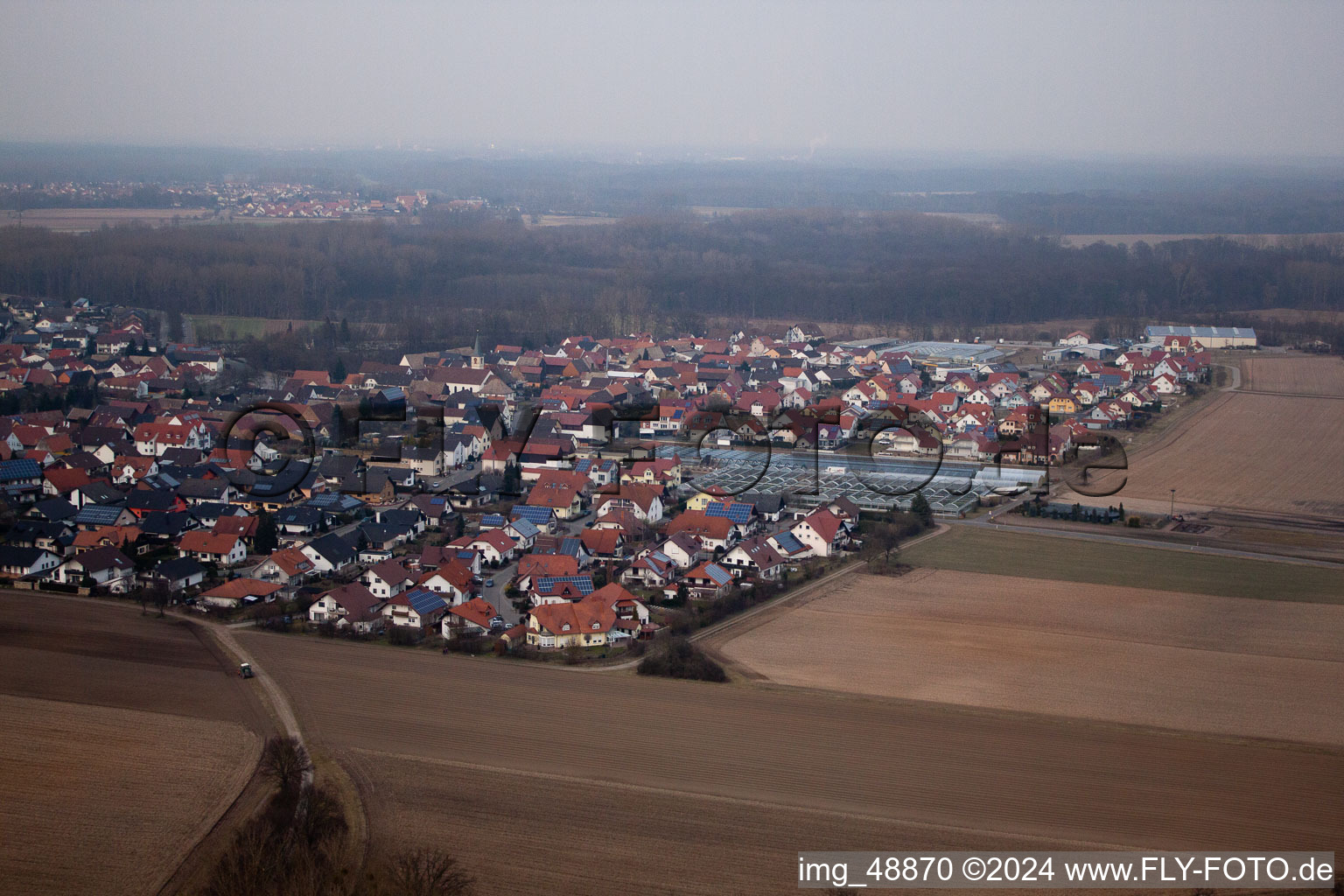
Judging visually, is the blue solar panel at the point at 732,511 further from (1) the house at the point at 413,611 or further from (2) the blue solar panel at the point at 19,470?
(2) the blue solar panel at the point at 19,470

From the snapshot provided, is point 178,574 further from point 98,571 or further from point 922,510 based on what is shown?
point 922,510

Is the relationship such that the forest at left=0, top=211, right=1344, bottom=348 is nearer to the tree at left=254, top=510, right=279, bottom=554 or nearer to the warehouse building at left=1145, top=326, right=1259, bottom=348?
the warehouse building at left=1145, top=326, right=1259, bottom=348

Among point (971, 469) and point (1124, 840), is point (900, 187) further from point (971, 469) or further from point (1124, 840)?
point (1124, 840)

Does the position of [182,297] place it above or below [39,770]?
above

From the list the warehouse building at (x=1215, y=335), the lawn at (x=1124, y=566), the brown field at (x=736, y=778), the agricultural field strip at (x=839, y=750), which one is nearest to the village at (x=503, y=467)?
the lawn at (x=1124, y=566)

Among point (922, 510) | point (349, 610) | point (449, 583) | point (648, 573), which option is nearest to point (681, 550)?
point (648, 573)

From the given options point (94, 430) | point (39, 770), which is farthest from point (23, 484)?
point (39, 770)
